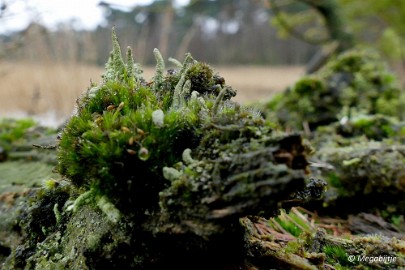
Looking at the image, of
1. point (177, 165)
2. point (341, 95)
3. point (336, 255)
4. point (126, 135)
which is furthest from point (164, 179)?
point (341, 95)

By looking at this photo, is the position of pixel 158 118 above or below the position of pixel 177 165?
above

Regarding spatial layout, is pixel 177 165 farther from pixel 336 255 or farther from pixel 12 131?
pixel 12 131

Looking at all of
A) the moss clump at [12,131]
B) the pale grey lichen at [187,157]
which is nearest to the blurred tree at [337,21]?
the moss clump at [12,131]

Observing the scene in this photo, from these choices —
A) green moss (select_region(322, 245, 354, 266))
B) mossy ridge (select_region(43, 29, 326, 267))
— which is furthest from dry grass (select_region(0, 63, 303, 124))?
green moss (select_region(322, 245, 354, 266))

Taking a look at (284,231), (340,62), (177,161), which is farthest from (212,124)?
(340,62)

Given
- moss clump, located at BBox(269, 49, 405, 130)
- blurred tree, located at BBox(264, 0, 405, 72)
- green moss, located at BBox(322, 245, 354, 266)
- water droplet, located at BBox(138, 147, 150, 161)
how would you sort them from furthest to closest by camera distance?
blurred tree, located at BBox(264, 0, 405, 72) < moss clump, located at BBox(269, 49, 405, 130) < green moss, located at BBox(322, 245, 354, 266) < water droplet, located at BBox(138, 147, 150, 161)

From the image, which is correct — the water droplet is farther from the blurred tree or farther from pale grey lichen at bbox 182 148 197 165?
the blurred tree

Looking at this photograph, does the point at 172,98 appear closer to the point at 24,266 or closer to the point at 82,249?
the point at 82,249

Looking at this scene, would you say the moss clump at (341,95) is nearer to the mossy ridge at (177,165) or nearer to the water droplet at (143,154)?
the mossy ridge at (177,165)
